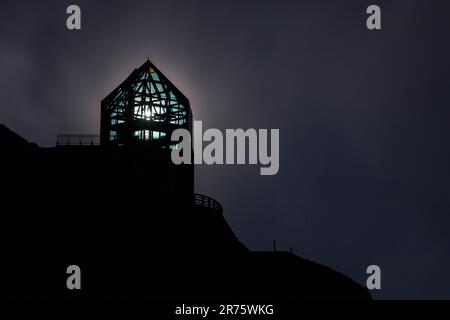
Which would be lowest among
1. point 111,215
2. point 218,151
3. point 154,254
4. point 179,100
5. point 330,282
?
point 330,282

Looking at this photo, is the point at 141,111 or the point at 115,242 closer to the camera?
the point at 115,242

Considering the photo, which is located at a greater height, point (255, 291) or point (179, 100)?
point (179, 100)

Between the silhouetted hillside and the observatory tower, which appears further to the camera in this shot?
the observatory tower

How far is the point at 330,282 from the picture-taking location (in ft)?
150

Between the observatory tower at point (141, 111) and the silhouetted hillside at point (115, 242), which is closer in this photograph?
the silhouetted hillside at point (115, 242)

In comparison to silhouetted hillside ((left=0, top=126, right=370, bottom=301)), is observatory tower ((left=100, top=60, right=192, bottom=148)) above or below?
above

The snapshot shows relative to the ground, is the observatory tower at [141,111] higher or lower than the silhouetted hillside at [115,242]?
higher

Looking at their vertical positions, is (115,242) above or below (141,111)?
below
